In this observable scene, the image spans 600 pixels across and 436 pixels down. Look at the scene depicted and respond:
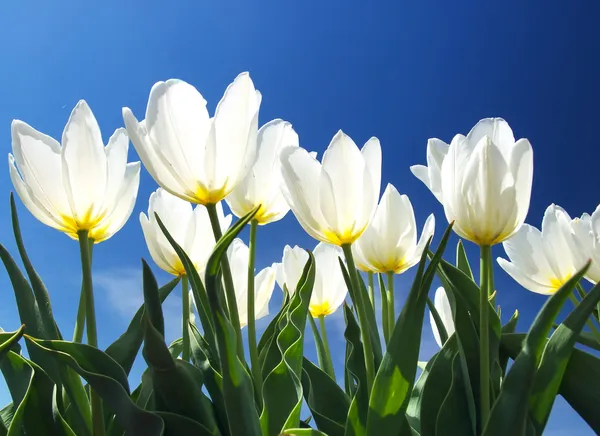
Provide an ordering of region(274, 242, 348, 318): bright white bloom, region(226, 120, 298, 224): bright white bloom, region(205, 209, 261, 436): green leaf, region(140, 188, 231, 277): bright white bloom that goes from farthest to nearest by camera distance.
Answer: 1. region(274, 242, 348, 318): bright white bloom
2. region(140, 188, 231, 277): bright white bloom
3. region(226, 120, 298, 224): bright white bloom
4. region(205, 209, 261, 436): green leaf

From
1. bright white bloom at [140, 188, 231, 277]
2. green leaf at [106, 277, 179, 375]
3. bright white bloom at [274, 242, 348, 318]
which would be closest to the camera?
green leaf at [106, 277, 179, 375]

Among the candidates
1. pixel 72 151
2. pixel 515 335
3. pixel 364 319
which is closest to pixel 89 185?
pixel 72 151

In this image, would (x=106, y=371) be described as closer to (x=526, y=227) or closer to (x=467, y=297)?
(x=467, y=297)

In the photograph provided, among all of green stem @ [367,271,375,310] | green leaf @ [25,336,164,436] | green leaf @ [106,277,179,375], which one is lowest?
green leaf @ [25,336,164,436]

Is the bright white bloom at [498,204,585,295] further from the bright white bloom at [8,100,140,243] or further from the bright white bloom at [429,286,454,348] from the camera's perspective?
the bright white bloom at [8,100,140,243]

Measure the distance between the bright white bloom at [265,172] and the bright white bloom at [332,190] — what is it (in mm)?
116

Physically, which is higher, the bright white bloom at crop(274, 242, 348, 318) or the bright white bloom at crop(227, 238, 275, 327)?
the bright white bloom at crop(274, 242, 348, 318)

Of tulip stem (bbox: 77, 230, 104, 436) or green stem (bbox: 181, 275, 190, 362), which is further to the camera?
green stem (bbox: 181, 275, 190, 362)

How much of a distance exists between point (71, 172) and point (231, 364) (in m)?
0.53

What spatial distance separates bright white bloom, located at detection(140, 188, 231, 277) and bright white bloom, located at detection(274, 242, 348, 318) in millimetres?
248

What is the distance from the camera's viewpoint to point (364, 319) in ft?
3.48

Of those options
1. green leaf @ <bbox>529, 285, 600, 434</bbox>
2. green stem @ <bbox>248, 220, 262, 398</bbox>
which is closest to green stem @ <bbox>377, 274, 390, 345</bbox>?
green stem @ <bbox>248, 220, 262, 398</bbox>

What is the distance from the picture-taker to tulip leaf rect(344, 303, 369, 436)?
39.8 inches

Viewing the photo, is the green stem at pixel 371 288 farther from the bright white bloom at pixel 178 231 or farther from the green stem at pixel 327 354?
the bright white bloom at pixel 178 231
